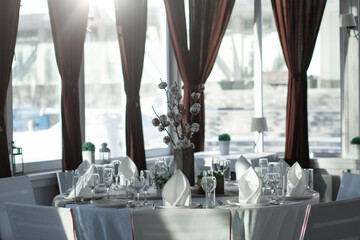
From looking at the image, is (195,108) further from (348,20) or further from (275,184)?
(348,20)

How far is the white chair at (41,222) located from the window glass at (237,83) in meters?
4.05

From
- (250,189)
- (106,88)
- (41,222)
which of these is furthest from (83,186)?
(106,88)

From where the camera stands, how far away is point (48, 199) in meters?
4.67

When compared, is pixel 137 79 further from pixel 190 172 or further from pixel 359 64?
pixel 359 64

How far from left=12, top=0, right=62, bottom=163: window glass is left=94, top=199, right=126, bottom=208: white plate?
1973mm

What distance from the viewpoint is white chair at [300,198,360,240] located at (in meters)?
2.34

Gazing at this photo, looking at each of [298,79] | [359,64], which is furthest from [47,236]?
[359,64]

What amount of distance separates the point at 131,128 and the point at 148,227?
10.7 feet

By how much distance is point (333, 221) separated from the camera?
243 centimetres

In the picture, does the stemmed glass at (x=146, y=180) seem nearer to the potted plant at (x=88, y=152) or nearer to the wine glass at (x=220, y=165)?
the wine glass at (x=220, y=165)

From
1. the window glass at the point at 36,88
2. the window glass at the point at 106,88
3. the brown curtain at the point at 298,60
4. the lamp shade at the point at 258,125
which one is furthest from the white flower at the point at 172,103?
the brown curtain at the point at 298,60

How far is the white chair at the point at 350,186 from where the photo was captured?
3537mm

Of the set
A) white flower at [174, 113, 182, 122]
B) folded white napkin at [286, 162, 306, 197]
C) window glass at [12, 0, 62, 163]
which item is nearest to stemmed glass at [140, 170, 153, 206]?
white flower at [174, 113, 182, 122]

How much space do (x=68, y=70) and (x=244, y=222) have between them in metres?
2.72
